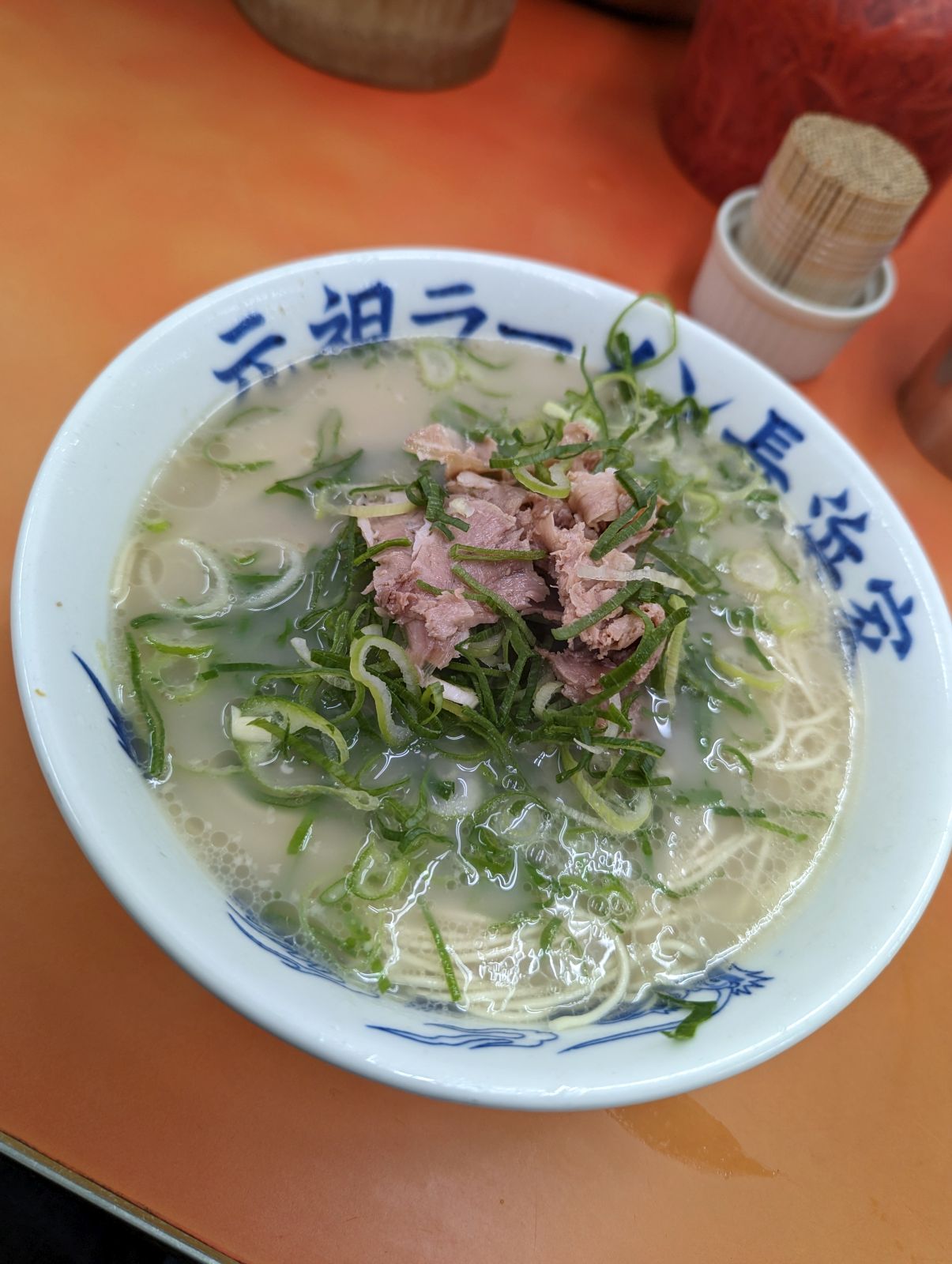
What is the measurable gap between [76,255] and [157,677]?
1067 millimetres

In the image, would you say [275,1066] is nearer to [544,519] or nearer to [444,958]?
[444,958]

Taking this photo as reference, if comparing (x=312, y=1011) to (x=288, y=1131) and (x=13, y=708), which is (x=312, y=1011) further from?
(x=13, y=708)

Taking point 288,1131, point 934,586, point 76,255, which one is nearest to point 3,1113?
point 288,1131

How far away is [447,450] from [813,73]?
1.35 meters

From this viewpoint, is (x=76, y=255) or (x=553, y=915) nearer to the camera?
(x=553, y=915)

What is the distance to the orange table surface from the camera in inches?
35.5

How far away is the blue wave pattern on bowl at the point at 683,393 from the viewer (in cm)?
94

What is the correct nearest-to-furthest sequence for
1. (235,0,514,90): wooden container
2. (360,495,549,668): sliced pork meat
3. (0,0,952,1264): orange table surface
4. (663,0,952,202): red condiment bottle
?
→ (0,0,952,1264): orange table surface, (360,495,549,668): sliced pork meat, (663,0,952,202): red condiment bottle, (235,0,514,90): wooden container

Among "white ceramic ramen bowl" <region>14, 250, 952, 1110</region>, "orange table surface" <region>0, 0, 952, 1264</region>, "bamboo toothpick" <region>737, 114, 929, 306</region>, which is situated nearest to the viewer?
"white ceramic ramen bowl" <region>14, 250, 952, 1110</region>

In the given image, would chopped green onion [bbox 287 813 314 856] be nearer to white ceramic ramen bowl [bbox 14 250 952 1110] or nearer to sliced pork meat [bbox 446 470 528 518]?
white ceramic ramen bowl [bbox 14 250 952 1110]

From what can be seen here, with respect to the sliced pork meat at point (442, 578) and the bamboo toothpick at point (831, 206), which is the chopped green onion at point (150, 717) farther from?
the bamboo toothpick at point (831, 206)

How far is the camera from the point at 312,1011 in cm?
75

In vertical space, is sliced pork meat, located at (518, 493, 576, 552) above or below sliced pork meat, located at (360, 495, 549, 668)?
above

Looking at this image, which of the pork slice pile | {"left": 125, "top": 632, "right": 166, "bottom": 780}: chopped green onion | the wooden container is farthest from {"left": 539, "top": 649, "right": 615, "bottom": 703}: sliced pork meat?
the wooden container
